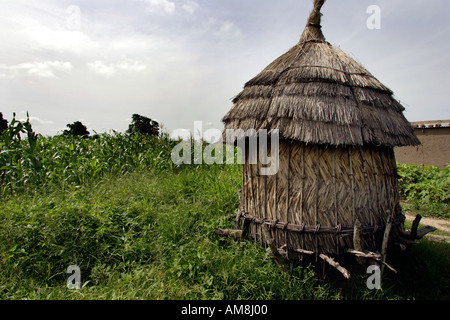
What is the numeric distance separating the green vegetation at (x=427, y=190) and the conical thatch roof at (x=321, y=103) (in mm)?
4901

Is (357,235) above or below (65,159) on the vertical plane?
below

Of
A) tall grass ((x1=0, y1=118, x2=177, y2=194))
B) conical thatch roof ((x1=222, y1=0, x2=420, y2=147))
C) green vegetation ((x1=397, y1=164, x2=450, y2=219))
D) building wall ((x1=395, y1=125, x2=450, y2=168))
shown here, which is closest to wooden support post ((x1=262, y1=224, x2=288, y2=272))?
conical thatch roof ((x1=222, y1=0, x2=420, y2=147))

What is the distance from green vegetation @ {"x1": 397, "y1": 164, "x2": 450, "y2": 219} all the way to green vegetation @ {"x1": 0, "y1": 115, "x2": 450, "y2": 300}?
2.85 m

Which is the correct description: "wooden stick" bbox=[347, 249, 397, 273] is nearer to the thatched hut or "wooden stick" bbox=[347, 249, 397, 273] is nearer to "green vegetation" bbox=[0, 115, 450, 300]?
the thatched hut

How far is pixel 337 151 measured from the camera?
335cm

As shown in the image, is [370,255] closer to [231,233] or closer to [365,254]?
[365,254]

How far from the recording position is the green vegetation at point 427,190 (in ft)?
24.1

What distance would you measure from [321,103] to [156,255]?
9.31 feet

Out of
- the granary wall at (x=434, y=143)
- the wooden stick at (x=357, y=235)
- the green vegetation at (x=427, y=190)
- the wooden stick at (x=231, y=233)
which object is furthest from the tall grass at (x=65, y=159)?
the granary wall at (x=434, y=143)

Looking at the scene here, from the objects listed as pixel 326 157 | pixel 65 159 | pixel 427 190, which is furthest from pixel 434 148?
pixel 65 159

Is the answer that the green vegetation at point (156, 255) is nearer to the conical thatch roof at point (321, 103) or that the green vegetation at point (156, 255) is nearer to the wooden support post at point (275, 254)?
the wooden support post at point (275, 254)

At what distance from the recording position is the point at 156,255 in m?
3.68

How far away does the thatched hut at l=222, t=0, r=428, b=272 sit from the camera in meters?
3.29
